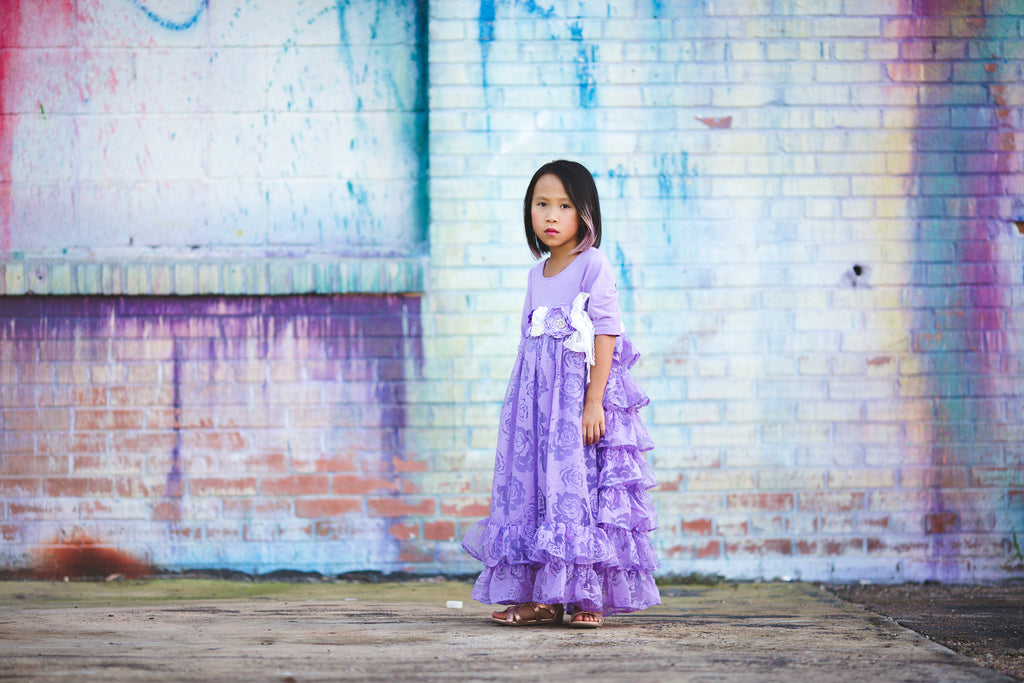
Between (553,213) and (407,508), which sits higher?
(553,213)

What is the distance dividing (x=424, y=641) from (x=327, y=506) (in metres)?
1.54

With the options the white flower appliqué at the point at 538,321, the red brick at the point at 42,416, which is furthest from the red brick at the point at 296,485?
the white flower appliqué at the point at 538,321

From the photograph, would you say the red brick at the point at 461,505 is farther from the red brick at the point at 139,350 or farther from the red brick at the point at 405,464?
the red brick at the point at 139,350

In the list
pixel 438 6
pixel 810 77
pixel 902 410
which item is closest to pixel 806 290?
pixel 902 410

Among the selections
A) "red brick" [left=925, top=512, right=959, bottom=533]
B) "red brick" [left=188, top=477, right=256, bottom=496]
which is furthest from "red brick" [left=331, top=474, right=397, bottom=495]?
"red brick" [left=925, top=512, right=959, bottom=533]

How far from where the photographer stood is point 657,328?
4.26 metres

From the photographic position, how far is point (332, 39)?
440cm

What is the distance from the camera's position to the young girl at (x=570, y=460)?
2984mm

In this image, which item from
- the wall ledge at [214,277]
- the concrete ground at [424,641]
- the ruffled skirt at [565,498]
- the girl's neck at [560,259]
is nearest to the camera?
the concrete ground at [424,641]

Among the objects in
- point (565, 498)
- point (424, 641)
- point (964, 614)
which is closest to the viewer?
point (424, 641)

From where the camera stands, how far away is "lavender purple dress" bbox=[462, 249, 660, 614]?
2.98m

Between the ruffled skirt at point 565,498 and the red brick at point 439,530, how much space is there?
41.9 inches

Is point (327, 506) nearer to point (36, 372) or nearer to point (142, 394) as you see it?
point (142, 394)

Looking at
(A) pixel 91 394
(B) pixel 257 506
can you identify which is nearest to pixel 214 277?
(A) pixel 91 394
